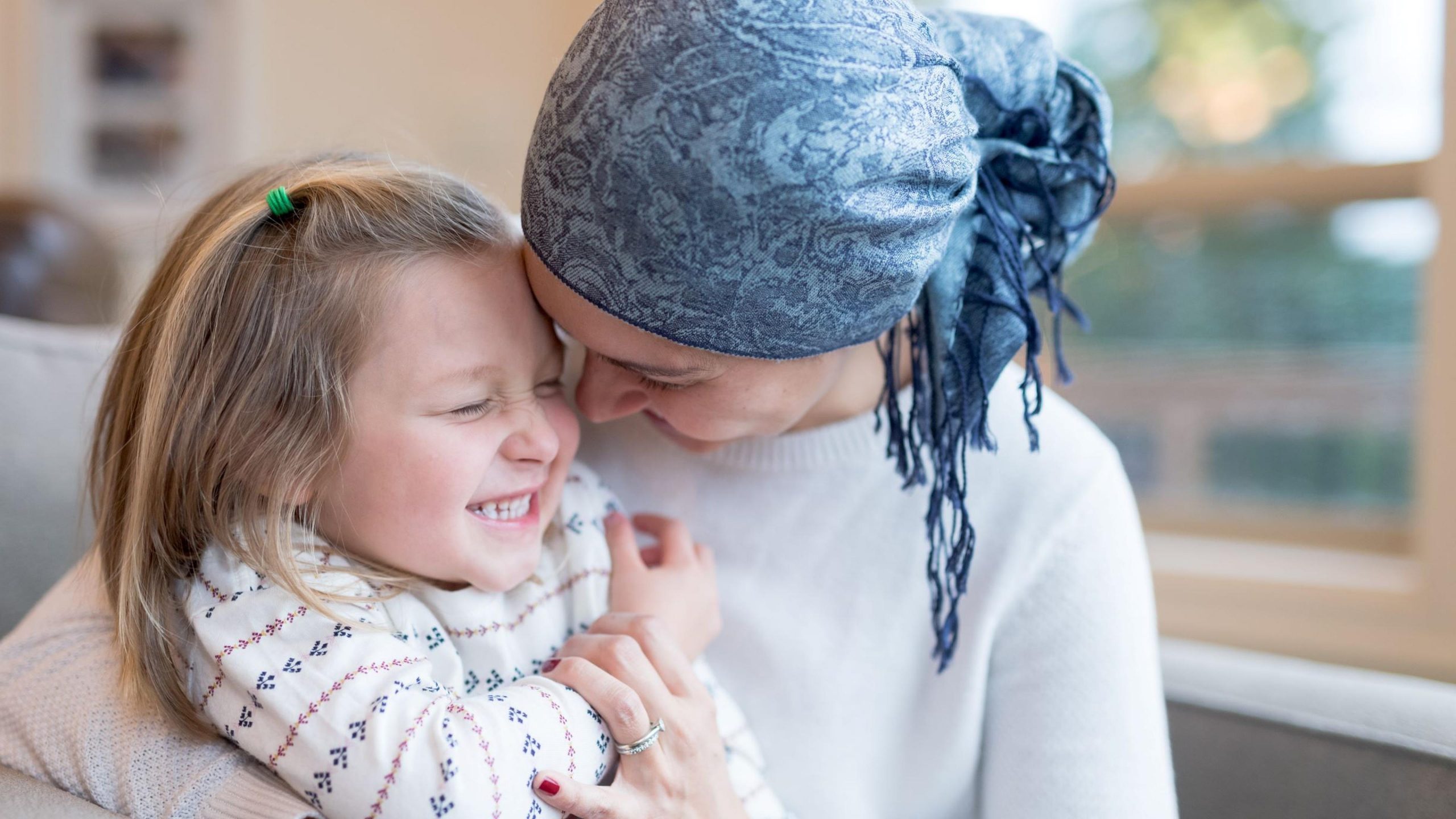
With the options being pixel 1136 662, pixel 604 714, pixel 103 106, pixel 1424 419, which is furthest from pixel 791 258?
pixel 103 106

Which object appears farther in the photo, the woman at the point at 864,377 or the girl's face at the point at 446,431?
the girl's face at the point at 446,431

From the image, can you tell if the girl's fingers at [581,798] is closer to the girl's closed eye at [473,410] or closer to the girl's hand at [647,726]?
the girl's hand at [647,726]

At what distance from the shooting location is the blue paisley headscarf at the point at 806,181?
0.76 m

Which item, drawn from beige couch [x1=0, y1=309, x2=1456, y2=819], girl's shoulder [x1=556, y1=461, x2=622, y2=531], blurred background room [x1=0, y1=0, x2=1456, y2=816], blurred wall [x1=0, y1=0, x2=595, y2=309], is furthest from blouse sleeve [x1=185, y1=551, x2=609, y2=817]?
blurred wall [x1=0, y1=0, x2=595, y2=309]

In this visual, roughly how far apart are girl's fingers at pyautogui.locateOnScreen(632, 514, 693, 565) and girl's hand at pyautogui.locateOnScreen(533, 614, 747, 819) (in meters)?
0.14

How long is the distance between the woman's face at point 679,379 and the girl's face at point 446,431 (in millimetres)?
53

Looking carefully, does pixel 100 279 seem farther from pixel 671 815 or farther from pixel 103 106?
pixel 671 815

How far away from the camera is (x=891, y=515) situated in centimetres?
113

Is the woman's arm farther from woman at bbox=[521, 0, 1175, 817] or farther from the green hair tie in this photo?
the green hair tie

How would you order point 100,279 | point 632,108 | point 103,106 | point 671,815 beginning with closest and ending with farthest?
1. point 632,108
2. point 671,815
3. point 100,279
4. point 103,106

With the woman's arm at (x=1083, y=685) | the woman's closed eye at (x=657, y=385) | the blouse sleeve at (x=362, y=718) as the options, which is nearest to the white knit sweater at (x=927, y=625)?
the woman's arm at (x=1083, y=685)

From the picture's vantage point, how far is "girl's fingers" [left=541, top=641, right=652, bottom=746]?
88cm

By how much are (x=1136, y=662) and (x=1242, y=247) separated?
1441mm

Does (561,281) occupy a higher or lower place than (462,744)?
higher
